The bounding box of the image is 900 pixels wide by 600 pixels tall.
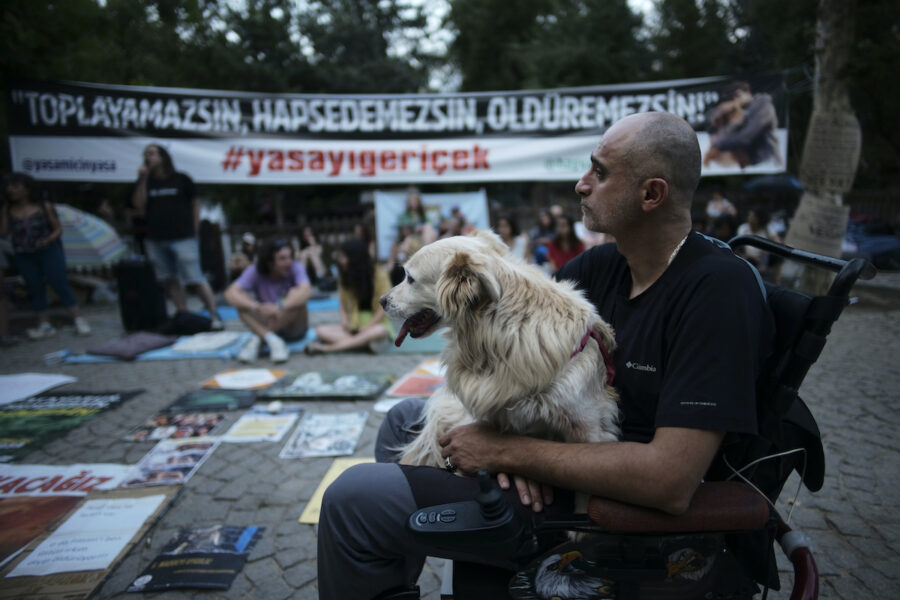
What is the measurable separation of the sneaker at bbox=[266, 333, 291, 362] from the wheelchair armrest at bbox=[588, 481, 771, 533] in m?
5.20

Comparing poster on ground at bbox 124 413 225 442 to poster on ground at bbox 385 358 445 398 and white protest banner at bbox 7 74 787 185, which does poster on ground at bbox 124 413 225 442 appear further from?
white protest banner at bbox 7 74 787 185

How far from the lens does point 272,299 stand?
6.38m

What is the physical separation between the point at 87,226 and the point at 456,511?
34.0 ft

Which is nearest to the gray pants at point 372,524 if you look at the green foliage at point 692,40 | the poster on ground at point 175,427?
the poster on ground at point 175,427

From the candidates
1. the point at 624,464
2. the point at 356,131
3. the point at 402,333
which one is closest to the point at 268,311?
the point at 356,131

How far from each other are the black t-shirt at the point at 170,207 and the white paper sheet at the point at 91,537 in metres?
5.28

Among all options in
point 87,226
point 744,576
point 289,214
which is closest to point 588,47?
point 289,214

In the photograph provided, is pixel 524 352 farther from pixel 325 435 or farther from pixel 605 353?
pixel 325 435

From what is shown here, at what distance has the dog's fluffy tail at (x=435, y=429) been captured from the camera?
72.2 inches

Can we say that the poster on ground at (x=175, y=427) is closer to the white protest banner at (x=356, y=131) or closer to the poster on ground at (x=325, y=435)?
the poster on ground at (x=325, y=435)

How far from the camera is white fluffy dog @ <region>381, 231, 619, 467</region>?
1.53 metres

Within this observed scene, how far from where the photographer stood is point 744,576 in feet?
4.55

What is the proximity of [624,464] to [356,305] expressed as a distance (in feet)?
17.4

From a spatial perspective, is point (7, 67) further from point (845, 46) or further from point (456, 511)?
point (845, 46)
